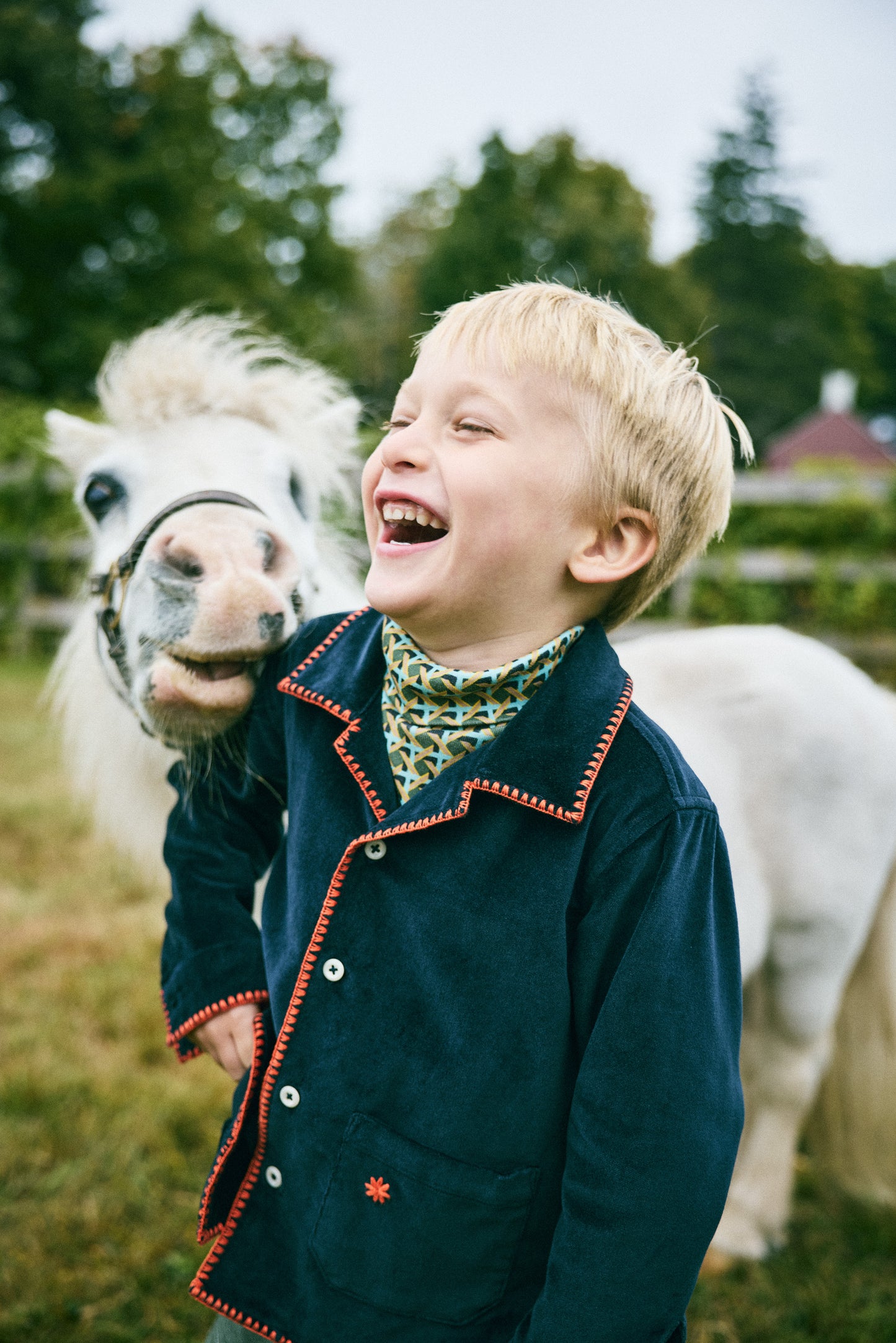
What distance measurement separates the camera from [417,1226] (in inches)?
41.9

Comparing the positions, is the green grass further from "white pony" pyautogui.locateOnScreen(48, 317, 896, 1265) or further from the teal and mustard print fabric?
the teal and mustard print fabric

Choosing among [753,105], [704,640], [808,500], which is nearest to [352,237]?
[753,105]

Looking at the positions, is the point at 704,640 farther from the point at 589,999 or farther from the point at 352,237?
the point at 352,237

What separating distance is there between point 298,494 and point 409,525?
0.77 m

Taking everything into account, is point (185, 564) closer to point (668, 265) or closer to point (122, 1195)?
point (122, 1195)

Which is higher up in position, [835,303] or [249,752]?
[835,303]

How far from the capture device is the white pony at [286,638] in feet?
4.89

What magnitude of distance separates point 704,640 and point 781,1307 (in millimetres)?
1614

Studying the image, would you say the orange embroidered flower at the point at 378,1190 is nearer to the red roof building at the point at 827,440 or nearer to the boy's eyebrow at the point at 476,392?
the boy's eyebrow at the point at 476,392

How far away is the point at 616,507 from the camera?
119 cm

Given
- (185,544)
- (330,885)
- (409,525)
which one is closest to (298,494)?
(185,544)

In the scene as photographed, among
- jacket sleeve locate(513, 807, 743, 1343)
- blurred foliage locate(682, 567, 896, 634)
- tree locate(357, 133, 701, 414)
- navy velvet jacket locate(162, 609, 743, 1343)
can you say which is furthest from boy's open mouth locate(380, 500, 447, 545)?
tree locate(357, 133, 701, 414)

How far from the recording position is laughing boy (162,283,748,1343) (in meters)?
1.00

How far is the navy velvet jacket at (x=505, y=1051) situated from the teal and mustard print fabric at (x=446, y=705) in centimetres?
3
